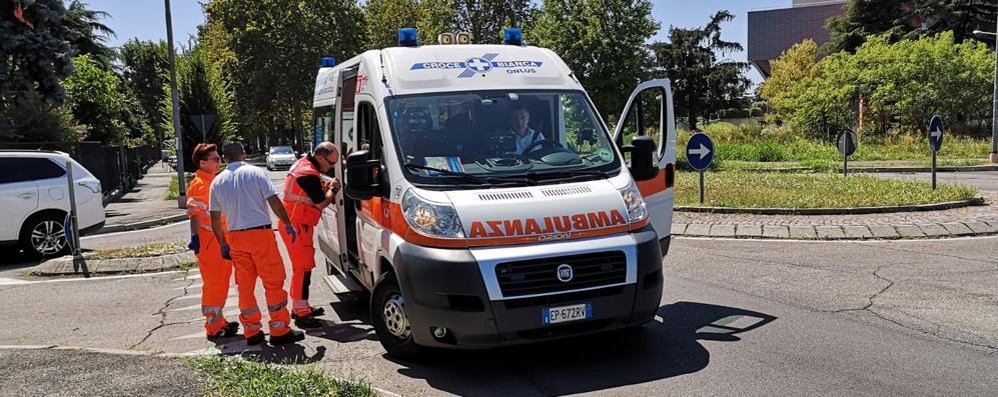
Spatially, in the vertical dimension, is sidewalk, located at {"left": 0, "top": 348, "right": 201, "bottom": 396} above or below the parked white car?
below

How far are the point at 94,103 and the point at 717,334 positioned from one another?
30.0 metres

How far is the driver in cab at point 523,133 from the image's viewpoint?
6125mm

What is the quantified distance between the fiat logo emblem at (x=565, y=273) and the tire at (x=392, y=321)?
115 centimetres

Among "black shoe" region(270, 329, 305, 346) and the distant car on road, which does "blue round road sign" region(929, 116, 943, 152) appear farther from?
the distant car on road

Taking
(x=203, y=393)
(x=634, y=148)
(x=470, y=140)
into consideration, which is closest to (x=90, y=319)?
(x=203, y=393)

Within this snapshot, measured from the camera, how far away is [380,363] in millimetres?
5918

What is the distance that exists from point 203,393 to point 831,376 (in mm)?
4099

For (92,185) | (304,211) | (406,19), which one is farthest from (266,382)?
(406,19)

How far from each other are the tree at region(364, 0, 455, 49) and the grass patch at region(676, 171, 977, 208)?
42.8 meters

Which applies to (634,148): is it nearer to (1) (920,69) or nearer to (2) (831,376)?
(2) (831,376)

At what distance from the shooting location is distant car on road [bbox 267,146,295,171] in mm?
38406

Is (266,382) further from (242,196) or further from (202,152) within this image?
(202,152)

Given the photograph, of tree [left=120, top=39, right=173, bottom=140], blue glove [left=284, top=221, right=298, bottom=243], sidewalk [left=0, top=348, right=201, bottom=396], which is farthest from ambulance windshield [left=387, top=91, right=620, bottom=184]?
tree [left=120, top=39, right=173, bottom=140]

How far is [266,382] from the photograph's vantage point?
5.04 metres
